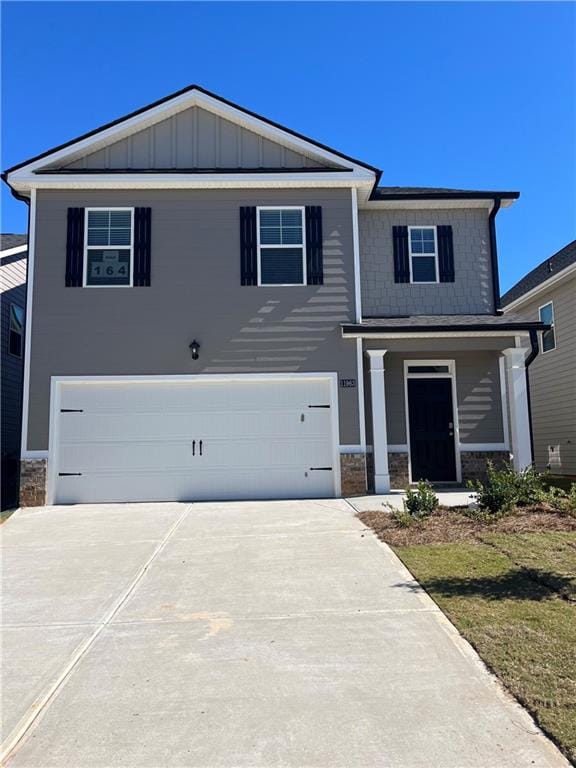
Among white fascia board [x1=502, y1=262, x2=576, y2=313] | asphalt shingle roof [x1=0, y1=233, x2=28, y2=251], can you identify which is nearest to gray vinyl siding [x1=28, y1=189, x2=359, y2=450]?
asphalt shingle roof [x1=0, y1=233, x2=28, y2=251]

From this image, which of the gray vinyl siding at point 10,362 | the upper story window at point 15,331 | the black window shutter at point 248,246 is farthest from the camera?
the upper story window at point 15,331

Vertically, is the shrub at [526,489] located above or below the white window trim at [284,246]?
below

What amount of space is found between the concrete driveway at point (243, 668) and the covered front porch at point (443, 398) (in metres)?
5.05

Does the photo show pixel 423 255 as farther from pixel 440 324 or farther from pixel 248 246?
pixel 248 246

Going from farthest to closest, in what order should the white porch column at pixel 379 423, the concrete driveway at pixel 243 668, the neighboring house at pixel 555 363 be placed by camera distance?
the neighboring house at pixel 555 363 → the white porch column at pixel 379 423 → the concrete driveway at pixel 243 668

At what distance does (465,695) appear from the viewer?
3.24 m

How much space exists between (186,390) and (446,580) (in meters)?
7.03

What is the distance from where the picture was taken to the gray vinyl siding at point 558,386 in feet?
47.9

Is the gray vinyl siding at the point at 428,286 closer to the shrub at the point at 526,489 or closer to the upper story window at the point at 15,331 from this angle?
the shrub at the point at 526,489

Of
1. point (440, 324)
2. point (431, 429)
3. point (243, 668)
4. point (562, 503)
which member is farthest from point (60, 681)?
point (431, 429)

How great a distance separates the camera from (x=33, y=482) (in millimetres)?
10797

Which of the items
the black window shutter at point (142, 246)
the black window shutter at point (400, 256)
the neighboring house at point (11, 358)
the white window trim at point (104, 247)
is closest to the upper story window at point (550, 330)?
the black window shutter at point (400, 256)

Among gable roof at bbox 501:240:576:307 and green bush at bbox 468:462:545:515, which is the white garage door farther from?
gable roof at bbox 501:240:576:307

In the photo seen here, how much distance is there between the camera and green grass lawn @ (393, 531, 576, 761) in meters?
3.16
